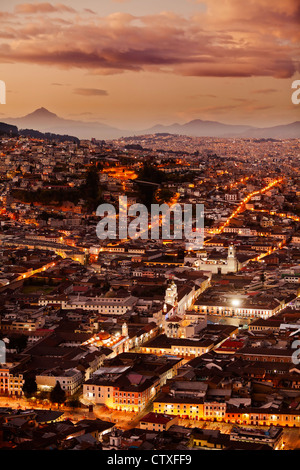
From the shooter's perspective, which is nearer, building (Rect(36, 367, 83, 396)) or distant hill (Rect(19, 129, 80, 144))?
building (Rect(36, 367, 83, 396))

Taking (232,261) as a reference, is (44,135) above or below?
above

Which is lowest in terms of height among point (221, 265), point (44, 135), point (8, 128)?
point (221, 265)

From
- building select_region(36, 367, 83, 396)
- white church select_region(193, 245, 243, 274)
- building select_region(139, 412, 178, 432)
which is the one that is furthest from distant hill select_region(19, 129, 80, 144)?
building select_region(139, 412, 178, 432)

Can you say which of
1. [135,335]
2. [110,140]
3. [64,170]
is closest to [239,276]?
[135,335]

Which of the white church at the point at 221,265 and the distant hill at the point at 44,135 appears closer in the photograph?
the white church at the point at 221,265

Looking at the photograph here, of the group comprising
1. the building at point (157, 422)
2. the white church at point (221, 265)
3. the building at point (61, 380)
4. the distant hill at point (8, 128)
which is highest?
the distant hill at point (8, 128)

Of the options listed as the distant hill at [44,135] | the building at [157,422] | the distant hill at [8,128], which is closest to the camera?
the building at [157,422]

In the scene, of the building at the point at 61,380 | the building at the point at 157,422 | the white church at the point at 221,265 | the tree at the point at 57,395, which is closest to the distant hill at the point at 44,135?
the white church at the point at 221,265

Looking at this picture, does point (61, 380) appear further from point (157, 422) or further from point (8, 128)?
point (8, 128)

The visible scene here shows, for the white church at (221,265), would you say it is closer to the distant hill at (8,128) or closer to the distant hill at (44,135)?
A: the distant hill at (8,128)

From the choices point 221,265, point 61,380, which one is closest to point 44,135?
point 221,265

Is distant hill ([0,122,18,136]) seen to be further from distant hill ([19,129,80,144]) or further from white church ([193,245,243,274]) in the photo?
white church ([193,245,243,274])
